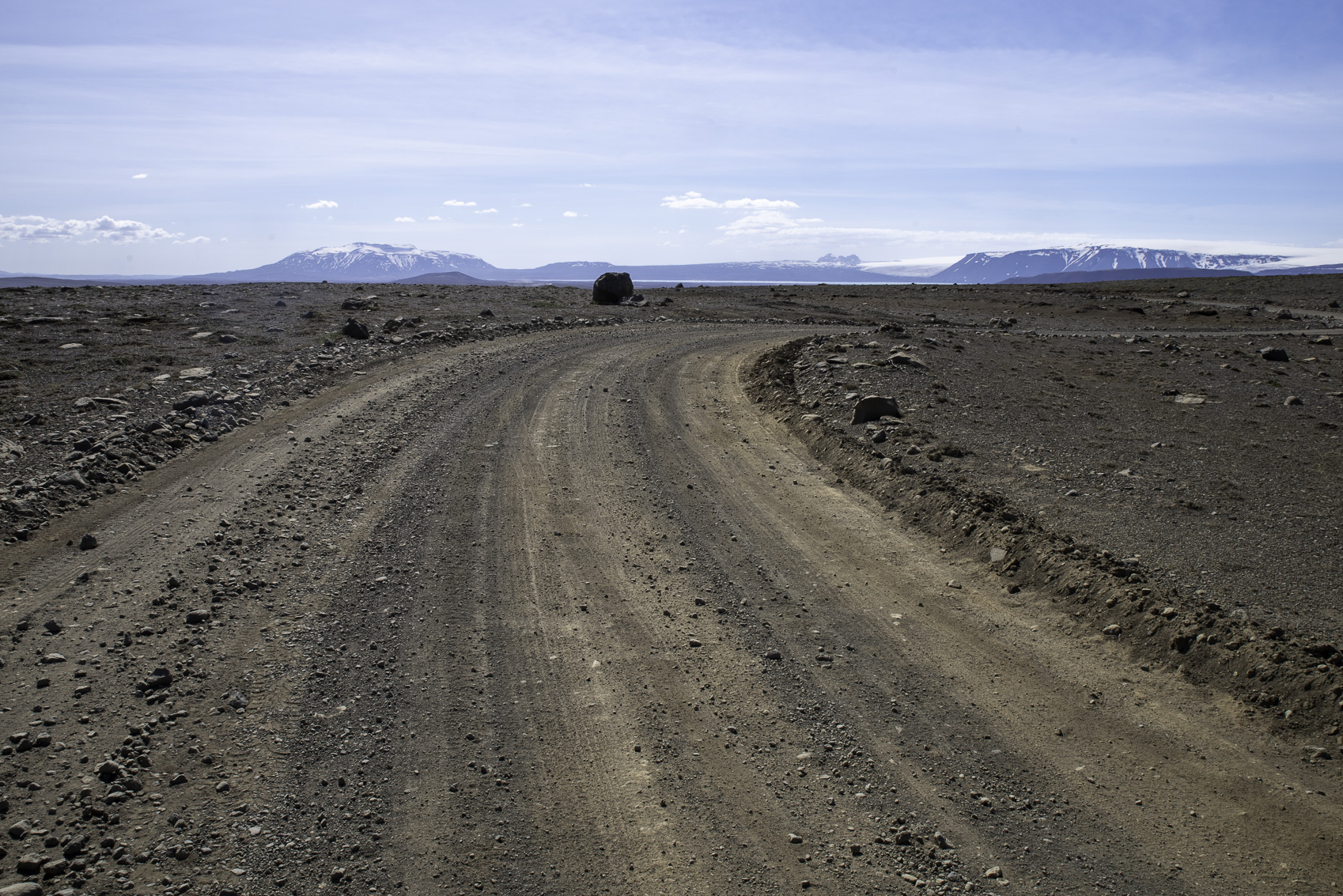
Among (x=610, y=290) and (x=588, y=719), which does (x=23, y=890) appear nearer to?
(x=588, y=719)

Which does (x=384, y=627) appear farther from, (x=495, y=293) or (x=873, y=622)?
(x=495, y=293)

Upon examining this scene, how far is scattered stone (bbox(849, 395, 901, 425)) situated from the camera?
12758mm

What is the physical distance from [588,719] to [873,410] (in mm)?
8840

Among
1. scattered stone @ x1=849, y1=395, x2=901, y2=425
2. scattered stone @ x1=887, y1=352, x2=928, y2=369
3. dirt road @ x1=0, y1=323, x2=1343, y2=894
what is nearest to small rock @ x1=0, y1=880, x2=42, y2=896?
dirt road @ x1=0, y1=323, x2=1343, y2=894

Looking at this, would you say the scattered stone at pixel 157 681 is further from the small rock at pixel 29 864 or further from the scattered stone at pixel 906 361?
the scattered stone at pixel 906 361

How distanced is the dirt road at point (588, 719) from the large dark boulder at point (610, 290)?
2842cm

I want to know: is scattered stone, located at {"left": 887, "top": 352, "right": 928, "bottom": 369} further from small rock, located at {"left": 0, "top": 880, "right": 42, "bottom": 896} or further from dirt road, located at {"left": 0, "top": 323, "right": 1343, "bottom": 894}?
small rock, located at {"left": 0, "top": 880, "right": 42, "bottom": 896}

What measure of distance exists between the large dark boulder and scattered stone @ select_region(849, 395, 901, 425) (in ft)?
82.6

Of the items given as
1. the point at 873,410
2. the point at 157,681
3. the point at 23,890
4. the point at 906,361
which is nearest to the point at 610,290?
the point at 906,361

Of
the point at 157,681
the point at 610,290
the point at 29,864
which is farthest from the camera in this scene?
the point at 610,290

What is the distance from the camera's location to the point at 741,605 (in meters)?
7.06

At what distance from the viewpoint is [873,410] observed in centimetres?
1283

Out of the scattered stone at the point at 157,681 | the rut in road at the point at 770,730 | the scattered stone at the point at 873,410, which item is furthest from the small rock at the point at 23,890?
the scattered stone at the point at 873,410

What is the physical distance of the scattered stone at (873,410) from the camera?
12758mm
